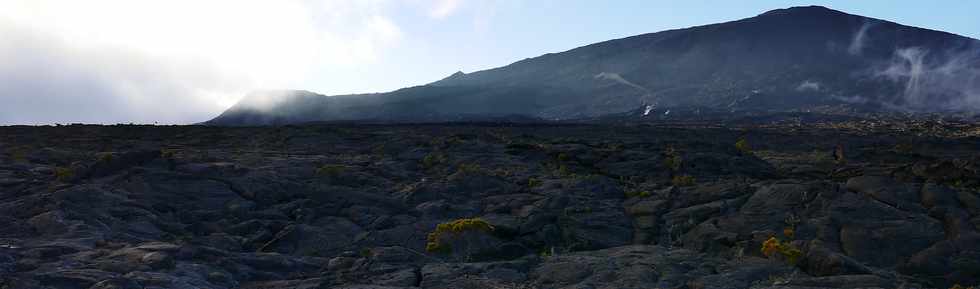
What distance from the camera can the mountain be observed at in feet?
482

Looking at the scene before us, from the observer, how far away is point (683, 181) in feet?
97.3

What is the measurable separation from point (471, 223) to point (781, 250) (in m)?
8.16

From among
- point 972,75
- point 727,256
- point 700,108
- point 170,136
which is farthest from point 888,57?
point 727,256

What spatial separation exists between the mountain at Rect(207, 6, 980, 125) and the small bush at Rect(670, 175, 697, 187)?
108 meters

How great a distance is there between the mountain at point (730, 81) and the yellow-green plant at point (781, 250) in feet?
388

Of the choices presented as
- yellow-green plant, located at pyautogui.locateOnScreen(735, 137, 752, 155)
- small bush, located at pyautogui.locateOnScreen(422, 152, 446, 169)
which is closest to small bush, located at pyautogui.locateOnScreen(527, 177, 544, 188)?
small bush, located at pyautogui.locateOnScreen(422, 152, 446, 169)

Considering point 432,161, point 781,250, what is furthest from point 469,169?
point 781,250

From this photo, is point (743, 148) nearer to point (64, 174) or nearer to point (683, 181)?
point (683, 181)

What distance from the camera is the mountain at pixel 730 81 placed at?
146875 millimetres

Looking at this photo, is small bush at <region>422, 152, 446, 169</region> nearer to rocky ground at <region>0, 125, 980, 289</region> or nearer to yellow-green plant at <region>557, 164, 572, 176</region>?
rocky ground at <region>0, 125, 980, 289</region>

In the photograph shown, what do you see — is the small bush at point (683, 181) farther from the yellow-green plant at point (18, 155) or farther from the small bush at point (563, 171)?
the yellow-green plant at point (18, 155)

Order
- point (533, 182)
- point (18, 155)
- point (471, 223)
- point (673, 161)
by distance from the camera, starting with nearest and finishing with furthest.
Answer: point (471, 223) → point (533, 182) → point (18, 155) → point (673, 161)

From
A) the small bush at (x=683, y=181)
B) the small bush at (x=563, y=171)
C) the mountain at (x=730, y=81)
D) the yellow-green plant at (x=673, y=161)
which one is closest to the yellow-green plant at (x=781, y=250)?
the small bush at (x=683, y=181)

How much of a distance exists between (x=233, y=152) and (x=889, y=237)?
1133 inches
